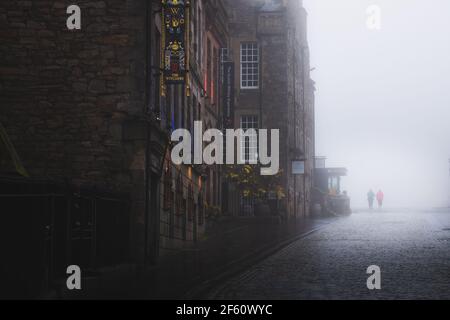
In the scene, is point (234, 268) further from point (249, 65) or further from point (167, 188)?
point (249, 65)

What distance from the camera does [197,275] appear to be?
16.7m

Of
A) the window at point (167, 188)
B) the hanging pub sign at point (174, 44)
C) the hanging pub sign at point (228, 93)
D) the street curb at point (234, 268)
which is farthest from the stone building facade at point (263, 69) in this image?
the hanging pub sign at point (174, 44)

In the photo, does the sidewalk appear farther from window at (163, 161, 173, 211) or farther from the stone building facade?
the stone building facade

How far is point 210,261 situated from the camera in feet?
67.1

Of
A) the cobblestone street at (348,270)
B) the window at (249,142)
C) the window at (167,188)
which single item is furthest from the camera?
the window at (249,142)

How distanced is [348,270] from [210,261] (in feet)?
10.9

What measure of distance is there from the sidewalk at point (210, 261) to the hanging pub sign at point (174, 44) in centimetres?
433

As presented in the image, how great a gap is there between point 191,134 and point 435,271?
43.7ft

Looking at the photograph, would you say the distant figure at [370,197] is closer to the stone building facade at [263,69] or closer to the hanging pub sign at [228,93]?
the stone building facade at [263,69]

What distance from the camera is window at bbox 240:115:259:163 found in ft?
161

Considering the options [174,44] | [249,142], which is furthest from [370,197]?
[174,44]

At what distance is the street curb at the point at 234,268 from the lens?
13.8 m

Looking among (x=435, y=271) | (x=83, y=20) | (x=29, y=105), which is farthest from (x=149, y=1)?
(x=435, y=271)

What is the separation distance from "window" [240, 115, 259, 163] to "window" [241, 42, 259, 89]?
1.85m
